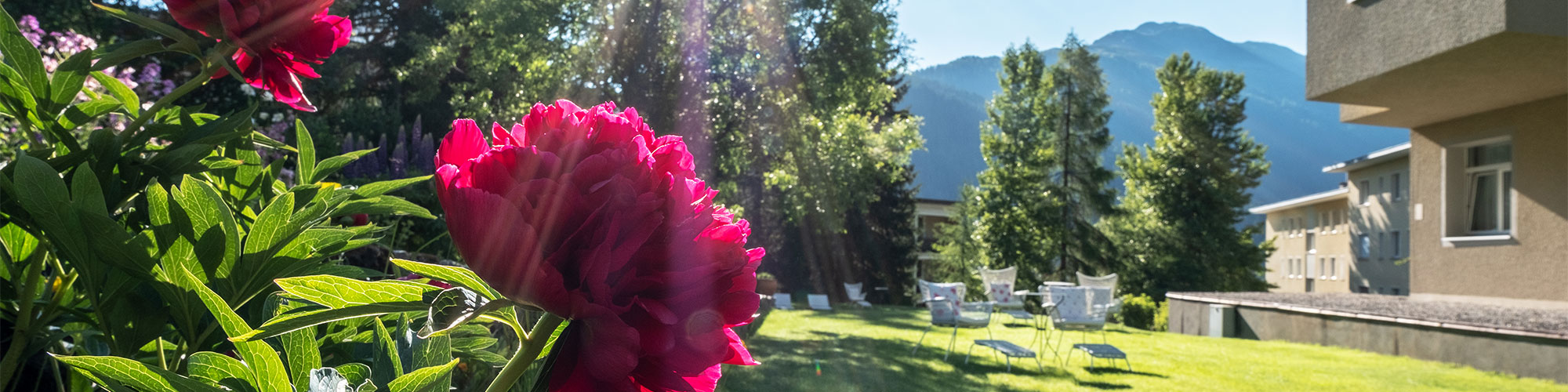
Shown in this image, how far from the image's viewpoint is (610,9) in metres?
11.8

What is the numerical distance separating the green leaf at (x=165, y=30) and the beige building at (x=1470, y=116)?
28.5ft

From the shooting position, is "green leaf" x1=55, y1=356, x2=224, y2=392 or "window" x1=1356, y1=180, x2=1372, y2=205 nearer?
"green leaf" x1=55, y1=356, x2=224, y2=392

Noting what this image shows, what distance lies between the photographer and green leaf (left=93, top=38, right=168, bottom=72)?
631 millimetres

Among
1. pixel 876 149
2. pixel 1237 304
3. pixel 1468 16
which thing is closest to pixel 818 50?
pixel 876 149

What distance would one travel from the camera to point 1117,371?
27.8ft

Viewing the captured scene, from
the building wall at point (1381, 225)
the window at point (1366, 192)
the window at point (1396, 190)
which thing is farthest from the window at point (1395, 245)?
the window at point (1396, 190)

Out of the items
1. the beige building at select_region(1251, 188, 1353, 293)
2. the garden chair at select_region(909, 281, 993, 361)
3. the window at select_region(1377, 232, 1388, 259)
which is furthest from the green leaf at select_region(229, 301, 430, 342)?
the beige building at select_region(1251, 188, 1353, 293)

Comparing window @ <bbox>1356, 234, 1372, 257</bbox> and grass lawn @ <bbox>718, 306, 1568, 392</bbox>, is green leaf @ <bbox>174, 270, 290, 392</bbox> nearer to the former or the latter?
grass lawn @ <bbox>718, 306, 1568, 392</bbox>

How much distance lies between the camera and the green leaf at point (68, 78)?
25.1 inches

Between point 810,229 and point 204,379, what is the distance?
28438 mm

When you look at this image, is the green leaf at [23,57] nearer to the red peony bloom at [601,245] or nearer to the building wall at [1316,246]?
the red peony bloom at [601,245]

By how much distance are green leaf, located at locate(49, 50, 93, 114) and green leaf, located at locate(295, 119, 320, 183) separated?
15 centimetres

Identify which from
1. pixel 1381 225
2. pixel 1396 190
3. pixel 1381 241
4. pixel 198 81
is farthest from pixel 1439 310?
pixel 1381 241

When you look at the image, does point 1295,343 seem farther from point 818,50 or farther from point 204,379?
point 204,379
